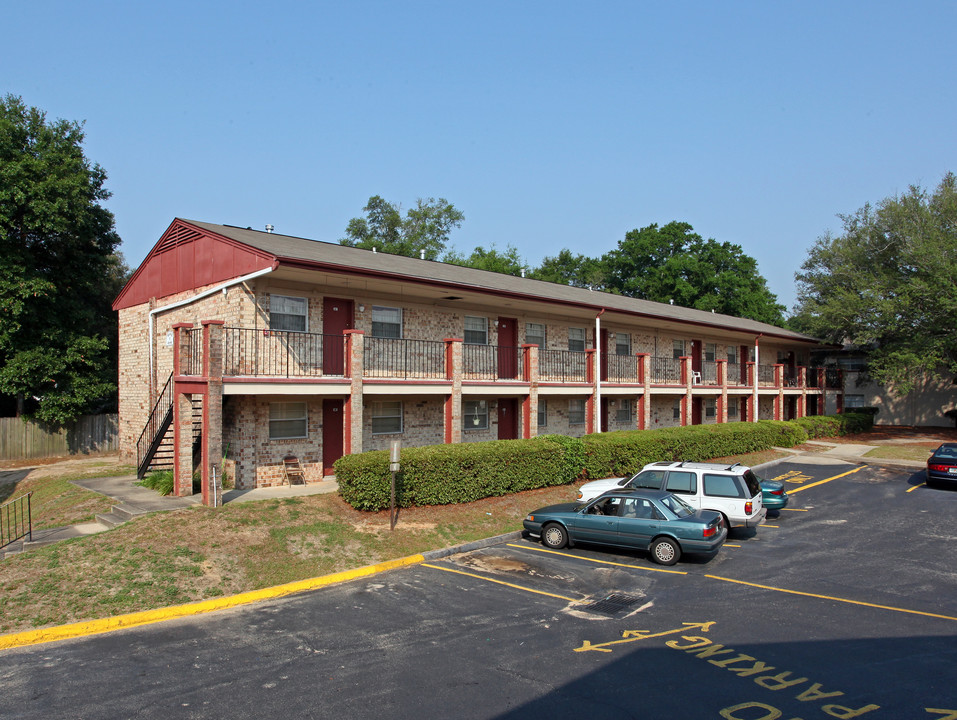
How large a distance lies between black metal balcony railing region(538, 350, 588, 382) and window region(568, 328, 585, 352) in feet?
1.27

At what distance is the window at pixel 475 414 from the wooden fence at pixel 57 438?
15.7 meters

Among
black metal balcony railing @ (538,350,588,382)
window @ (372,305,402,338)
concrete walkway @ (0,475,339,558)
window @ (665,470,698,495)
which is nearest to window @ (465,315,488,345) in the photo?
black metal balcony railing @ (538,350,588,382)

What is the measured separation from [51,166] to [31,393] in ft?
30.0

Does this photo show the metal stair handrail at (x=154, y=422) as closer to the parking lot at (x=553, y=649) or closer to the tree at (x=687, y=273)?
the parking lot at (x=553, y=649)

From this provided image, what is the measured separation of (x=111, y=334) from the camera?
3209 cm

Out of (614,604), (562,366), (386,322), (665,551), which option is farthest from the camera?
(562,366)

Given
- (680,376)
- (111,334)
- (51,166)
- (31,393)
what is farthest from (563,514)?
(111,334)

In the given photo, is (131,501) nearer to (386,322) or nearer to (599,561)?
(386,322)

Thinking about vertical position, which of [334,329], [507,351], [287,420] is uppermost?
[334,329]

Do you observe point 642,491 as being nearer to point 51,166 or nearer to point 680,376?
point 680,376

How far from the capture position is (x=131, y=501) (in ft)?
48.0

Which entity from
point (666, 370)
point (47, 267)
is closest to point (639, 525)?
point (666, 370)

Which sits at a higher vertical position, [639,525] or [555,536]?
[639,525]

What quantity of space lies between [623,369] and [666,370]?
3.43m
